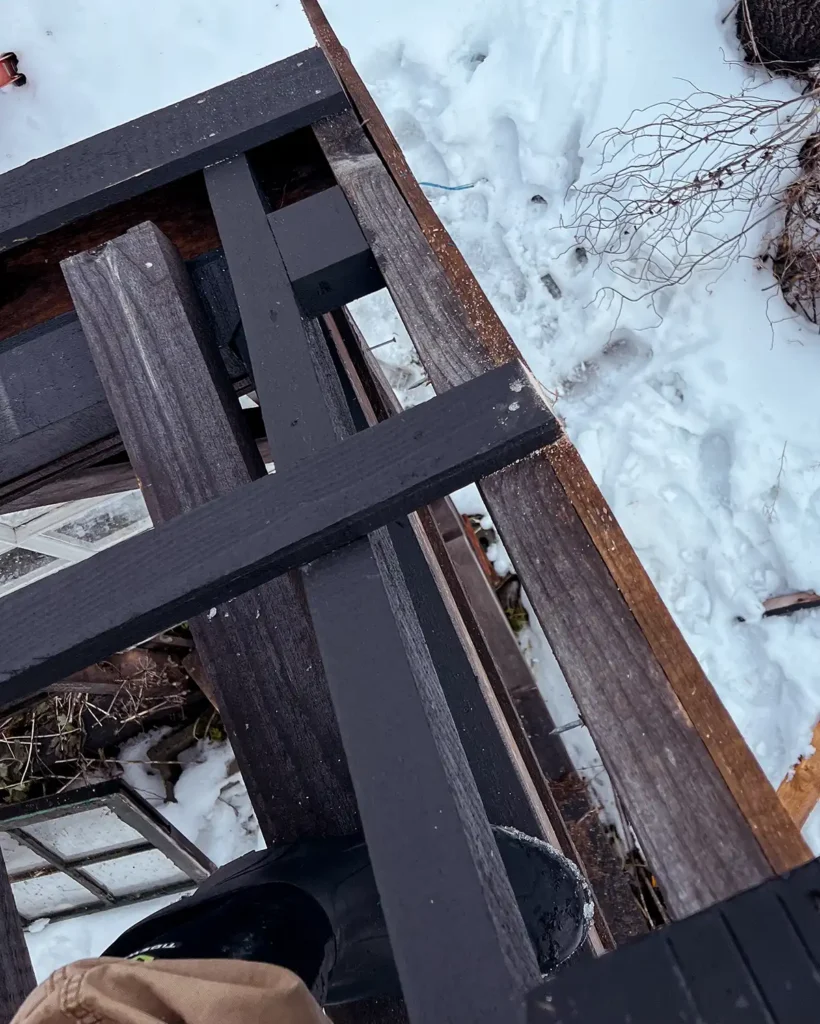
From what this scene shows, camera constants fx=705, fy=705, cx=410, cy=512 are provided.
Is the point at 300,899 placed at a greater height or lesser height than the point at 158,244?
lesser

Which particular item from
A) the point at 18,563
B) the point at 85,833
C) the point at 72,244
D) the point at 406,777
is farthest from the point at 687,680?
the point at 18,563

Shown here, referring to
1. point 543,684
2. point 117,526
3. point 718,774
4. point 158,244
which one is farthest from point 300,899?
point 117,526

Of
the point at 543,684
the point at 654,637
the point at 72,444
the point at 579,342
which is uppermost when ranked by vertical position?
the point at 579,342

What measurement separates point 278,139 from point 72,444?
0.60m

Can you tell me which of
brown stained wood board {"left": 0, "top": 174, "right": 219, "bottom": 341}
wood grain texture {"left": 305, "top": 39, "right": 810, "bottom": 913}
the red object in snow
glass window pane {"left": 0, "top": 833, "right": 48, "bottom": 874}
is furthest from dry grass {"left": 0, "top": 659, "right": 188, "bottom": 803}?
the red object in snow

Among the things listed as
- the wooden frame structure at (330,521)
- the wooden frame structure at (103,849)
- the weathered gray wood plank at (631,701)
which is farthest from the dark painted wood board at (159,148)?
the wooden frame structure at (103,849)

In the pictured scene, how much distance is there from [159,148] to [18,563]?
2698 millimetres

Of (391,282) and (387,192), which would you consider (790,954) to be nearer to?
(391,282)

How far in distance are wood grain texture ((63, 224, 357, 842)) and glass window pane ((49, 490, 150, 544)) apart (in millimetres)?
2256

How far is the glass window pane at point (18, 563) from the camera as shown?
3197 mm

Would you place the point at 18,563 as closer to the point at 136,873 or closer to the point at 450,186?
the point at 136,873

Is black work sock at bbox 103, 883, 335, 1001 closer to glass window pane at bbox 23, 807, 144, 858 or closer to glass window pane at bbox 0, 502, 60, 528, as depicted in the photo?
glass window pane at bbox 23, 807, 144, 858

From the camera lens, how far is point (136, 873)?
343cm

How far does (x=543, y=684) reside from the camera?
3215 mm
